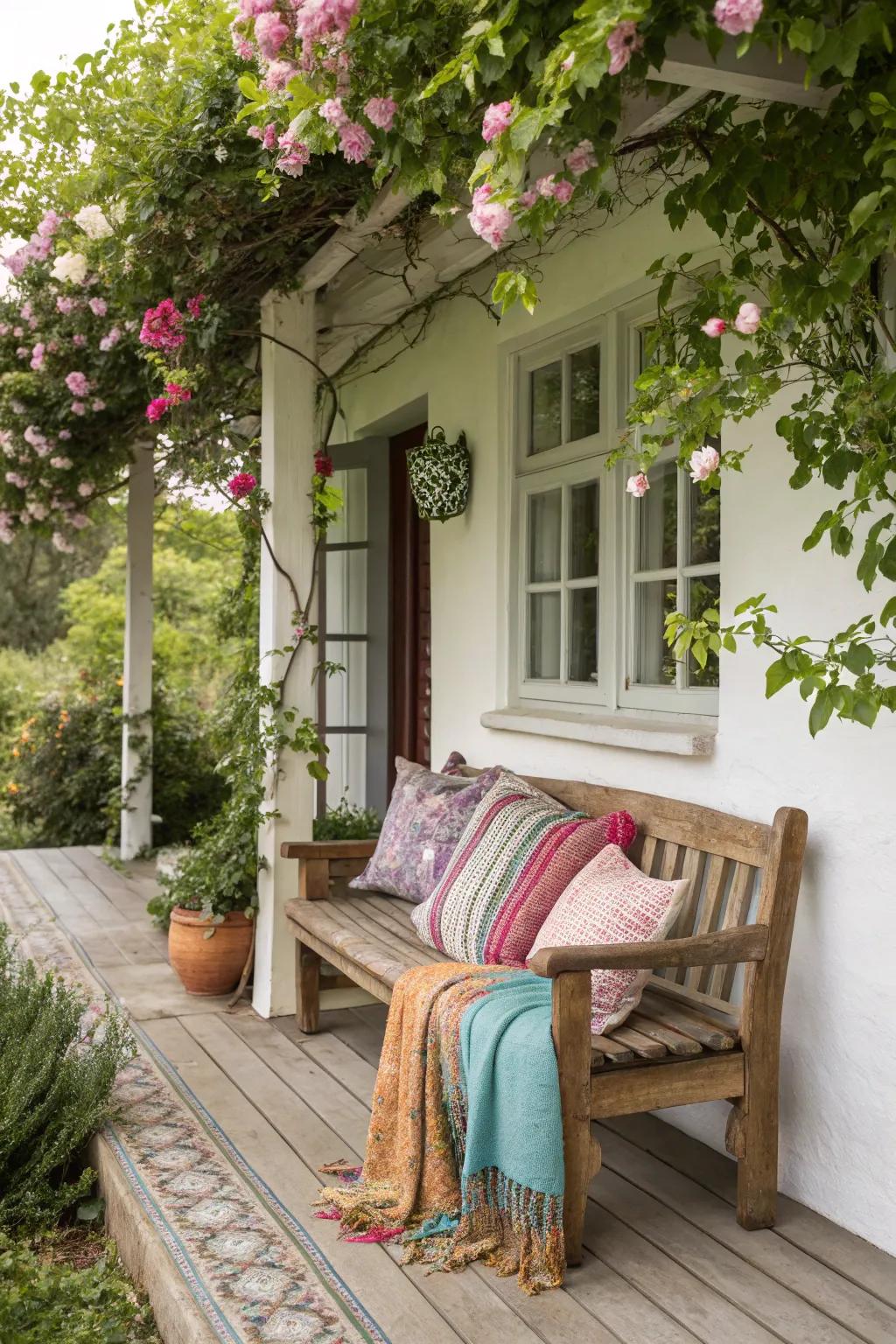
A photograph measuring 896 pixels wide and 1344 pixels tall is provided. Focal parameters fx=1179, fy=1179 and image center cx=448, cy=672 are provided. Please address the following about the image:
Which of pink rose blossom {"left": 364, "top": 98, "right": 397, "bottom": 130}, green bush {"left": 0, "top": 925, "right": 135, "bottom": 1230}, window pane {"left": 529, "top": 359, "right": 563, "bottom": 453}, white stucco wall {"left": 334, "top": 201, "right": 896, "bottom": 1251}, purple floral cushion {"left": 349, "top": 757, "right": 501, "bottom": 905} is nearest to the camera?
pink rose blossom {"left": 364, "top": 98, "right": 397, "bottom": 130}

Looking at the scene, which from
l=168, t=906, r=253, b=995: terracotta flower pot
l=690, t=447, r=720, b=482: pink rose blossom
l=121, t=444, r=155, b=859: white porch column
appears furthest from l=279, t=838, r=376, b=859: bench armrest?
l=121, t=444, r=155, b=859: white porch column

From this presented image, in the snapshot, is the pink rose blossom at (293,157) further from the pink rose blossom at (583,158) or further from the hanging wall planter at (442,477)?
the hanging wall planter at (442,477)

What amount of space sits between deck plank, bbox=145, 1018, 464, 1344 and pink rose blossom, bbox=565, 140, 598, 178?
6.80 feet

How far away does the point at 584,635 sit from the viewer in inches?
148

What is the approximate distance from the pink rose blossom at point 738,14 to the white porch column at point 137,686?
244 inches

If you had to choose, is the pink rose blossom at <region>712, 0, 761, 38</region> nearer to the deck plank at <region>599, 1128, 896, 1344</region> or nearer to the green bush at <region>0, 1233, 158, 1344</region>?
the deck plank at <region>599, 1128, 896, 1344</region>

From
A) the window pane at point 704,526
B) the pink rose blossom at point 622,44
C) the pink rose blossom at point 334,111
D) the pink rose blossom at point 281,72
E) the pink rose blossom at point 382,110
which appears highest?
the pink rose blossom at point 281,72

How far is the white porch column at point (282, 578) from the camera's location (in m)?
4.18

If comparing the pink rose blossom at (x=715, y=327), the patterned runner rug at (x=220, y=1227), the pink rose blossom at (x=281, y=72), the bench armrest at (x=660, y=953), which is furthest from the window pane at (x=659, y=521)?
the patterned runner rug at (x=220, y=1227)

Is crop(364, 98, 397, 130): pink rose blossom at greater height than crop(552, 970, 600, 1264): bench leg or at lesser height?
greater

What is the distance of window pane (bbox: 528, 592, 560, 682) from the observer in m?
3.97

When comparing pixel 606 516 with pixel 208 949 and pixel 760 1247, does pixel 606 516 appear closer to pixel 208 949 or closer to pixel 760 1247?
pixel 760 1247

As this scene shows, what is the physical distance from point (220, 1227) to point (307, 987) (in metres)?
1.42

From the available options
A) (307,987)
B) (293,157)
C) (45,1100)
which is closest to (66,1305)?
(45,1100)
